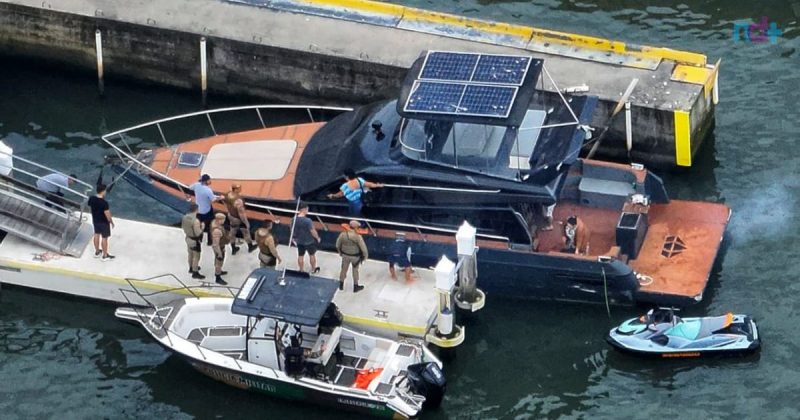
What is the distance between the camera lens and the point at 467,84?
27.6 meters

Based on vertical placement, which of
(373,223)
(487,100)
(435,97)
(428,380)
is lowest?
(428,380)

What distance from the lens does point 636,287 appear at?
2719 centimetres

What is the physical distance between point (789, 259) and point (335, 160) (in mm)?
8340

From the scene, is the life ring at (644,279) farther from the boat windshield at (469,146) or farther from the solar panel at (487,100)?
the solar panel at (487,100)

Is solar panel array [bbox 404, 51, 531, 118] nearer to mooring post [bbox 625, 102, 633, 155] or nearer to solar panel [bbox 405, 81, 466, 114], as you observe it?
solar panel [bbox 405, 81, 466, 114]

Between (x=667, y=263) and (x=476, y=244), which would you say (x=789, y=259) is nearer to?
(x=667, y=263)

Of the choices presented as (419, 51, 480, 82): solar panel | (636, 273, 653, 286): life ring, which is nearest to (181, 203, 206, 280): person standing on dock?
(419, 51, 480, 82): solar panel

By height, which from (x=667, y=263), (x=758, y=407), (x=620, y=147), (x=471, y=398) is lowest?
(x=471, y=398)

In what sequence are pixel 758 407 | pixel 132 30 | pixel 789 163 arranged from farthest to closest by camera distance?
pixel 132 30
pixel 789 163
pixel 758 407

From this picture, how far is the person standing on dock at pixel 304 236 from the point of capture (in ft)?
89.2

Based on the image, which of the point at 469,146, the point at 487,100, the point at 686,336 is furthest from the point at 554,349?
the point at 487,100

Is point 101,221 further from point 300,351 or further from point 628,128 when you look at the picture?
point 628,128

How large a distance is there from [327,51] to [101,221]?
7141 millimetres

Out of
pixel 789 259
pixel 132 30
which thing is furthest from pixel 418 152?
pixel 132 30
